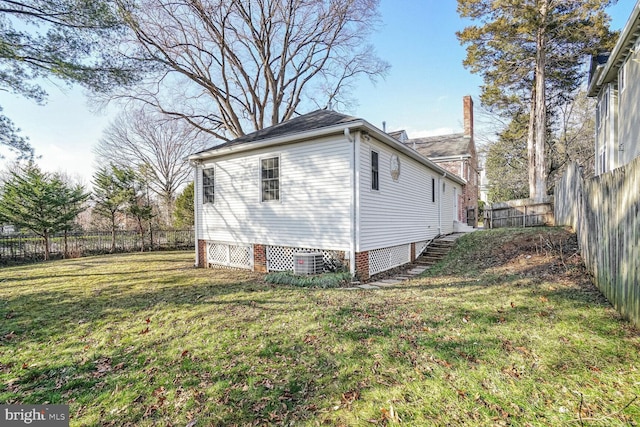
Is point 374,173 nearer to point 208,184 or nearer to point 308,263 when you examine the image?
point 308,263

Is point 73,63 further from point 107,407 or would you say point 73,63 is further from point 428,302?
point 428,302

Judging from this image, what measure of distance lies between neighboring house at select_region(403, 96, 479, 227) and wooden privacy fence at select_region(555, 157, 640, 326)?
13.5 meters

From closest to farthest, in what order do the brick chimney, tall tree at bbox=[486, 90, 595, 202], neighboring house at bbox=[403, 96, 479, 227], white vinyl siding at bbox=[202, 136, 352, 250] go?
white vinyl siding at bbox=[202, 136, 352, 250], neighboring house at bbox=[403, 96, 479, 227], tall tree at bbox=[486, 90, 595, 202], the brick chimney

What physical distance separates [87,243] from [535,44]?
2643 cm

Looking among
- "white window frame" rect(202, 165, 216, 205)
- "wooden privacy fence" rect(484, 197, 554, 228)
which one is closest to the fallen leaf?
"white window frame" rect(202, 165, 216, 205)

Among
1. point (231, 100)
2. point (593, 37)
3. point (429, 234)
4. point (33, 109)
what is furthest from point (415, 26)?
point (33, 109)

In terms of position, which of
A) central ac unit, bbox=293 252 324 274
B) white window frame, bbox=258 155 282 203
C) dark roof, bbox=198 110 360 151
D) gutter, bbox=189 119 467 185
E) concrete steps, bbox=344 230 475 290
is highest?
dark roof, bbox=198 110 360 151

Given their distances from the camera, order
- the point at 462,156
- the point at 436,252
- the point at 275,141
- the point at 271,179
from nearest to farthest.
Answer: the point at 275,141 < the point at 271,179 < the point at 436,252 < the point at 462,156

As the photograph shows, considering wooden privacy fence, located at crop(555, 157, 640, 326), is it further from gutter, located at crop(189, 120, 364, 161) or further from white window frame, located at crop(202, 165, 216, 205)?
white window frame, located at crop(202, 165, 216, 205)

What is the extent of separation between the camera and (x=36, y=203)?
12758 mm

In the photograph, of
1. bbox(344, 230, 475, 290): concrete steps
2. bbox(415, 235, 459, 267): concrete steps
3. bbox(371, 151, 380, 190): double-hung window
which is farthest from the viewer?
bbox(415, 235, 459, 267): concrete steps

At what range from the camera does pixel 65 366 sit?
361cm

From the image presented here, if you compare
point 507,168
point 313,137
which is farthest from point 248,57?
point 507,168

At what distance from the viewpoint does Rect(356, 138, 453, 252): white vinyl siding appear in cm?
781
